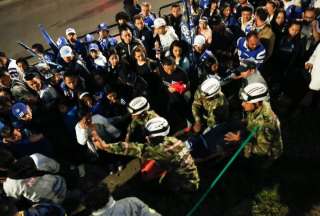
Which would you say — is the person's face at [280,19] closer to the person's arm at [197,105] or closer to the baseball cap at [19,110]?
the person's arm at [197,105]

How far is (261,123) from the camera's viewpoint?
5.40 meters

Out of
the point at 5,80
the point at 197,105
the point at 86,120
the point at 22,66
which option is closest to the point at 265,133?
the point at 197,105

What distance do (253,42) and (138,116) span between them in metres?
2.86

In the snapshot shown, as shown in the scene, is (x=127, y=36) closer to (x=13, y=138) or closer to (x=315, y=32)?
(x=13, y=138)

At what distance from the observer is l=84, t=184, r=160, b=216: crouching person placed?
12.9 ft

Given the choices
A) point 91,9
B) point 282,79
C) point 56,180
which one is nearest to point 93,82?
point 56,180

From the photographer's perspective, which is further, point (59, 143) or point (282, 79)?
point (282, 79)

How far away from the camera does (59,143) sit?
7.09 m

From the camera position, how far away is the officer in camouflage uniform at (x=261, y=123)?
5.33 m

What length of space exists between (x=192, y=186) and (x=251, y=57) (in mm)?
3014

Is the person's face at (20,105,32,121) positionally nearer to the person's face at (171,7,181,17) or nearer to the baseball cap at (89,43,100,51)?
the baseball cap at (89,43,100,51)

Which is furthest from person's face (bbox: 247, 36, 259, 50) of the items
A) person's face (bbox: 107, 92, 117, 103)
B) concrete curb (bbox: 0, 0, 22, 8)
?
concrete curb (bbox: 0, 0, 22, 8)

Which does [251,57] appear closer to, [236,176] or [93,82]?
[236,176]

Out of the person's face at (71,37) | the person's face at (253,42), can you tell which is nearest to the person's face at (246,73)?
the person's face at (253,42)
